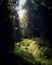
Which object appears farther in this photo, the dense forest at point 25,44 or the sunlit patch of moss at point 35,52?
the sunlit patch of moss at point 35,52

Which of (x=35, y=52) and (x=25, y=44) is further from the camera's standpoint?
(x=25, y=44)

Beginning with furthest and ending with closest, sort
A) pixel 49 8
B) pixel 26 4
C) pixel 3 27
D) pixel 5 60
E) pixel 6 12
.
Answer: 1. pixel 26 4
2. pixel 49 8
3. pixel 6 12
4. pixel 3 27
5. pixel 5 60

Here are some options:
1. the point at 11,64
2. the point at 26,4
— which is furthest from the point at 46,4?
the point at 26,4

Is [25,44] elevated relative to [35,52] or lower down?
elevated

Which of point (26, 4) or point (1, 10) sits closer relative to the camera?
point (1, 10)

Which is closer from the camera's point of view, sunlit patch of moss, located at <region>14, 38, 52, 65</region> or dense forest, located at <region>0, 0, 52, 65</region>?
dense forest, located at <region>0, 0, 52, 65</region>

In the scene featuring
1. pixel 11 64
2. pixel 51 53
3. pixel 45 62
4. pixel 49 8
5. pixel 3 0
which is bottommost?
pixel 11 64

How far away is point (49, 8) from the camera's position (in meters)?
24.1

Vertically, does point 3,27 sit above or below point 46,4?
below

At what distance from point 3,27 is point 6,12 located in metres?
2.53

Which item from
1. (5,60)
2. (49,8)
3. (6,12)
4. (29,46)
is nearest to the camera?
(5,60)

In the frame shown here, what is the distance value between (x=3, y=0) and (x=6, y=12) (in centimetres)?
139

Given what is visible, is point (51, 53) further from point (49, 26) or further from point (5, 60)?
point (5, 60)

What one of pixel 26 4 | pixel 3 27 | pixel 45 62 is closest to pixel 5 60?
pixel 3 27
